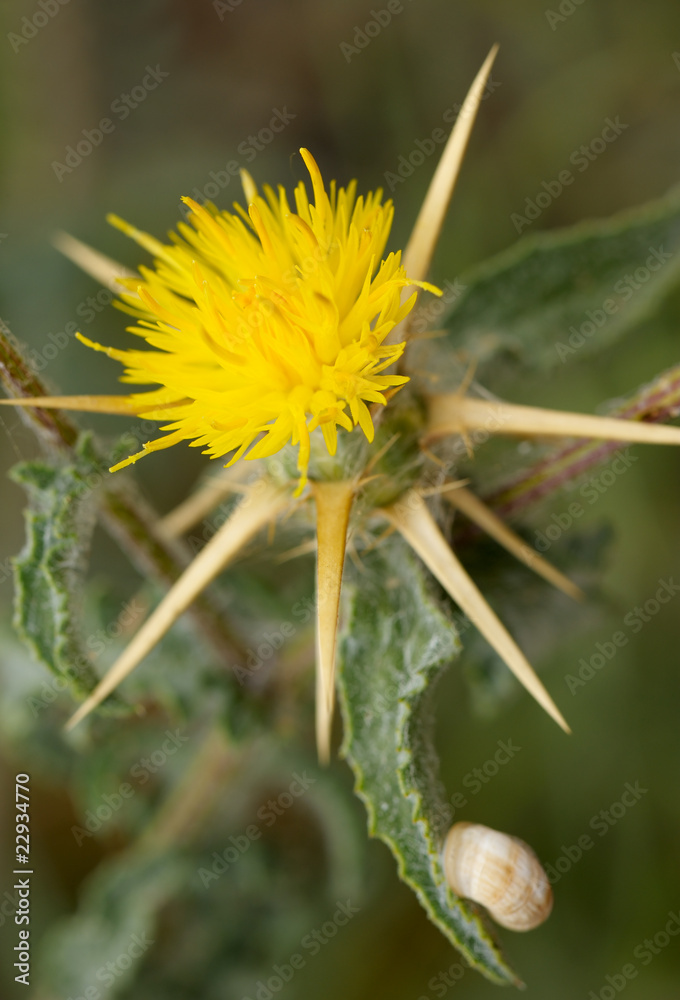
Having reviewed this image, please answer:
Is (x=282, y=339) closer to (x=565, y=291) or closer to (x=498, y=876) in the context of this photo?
(x=498, y=876)

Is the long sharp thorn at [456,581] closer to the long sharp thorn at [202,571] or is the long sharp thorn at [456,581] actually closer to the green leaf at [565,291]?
the long sharp thorn at [202,571]

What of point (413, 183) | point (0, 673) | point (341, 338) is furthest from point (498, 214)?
point (0, 673)

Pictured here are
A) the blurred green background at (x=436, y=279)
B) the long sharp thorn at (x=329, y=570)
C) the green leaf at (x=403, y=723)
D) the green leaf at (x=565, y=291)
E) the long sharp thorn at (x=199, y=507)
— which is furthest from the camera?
the blurred green background at (x=436, y=279)

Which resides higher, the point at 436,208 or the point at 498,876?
the point at 436,208

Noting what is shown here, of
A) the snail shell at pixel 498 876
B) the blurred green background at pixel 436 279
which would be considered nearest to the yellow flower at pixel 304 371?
the snail shell at pixel 498 876

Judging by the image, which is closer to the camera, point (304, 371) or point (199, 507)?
point (304, 371)

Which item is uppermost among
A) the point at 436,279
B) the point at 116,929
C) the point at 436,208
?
the point at 436,279

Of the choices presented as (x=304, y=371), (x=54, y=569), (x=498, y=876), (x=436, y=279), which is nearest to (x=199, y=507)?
(x=54, y=569)
